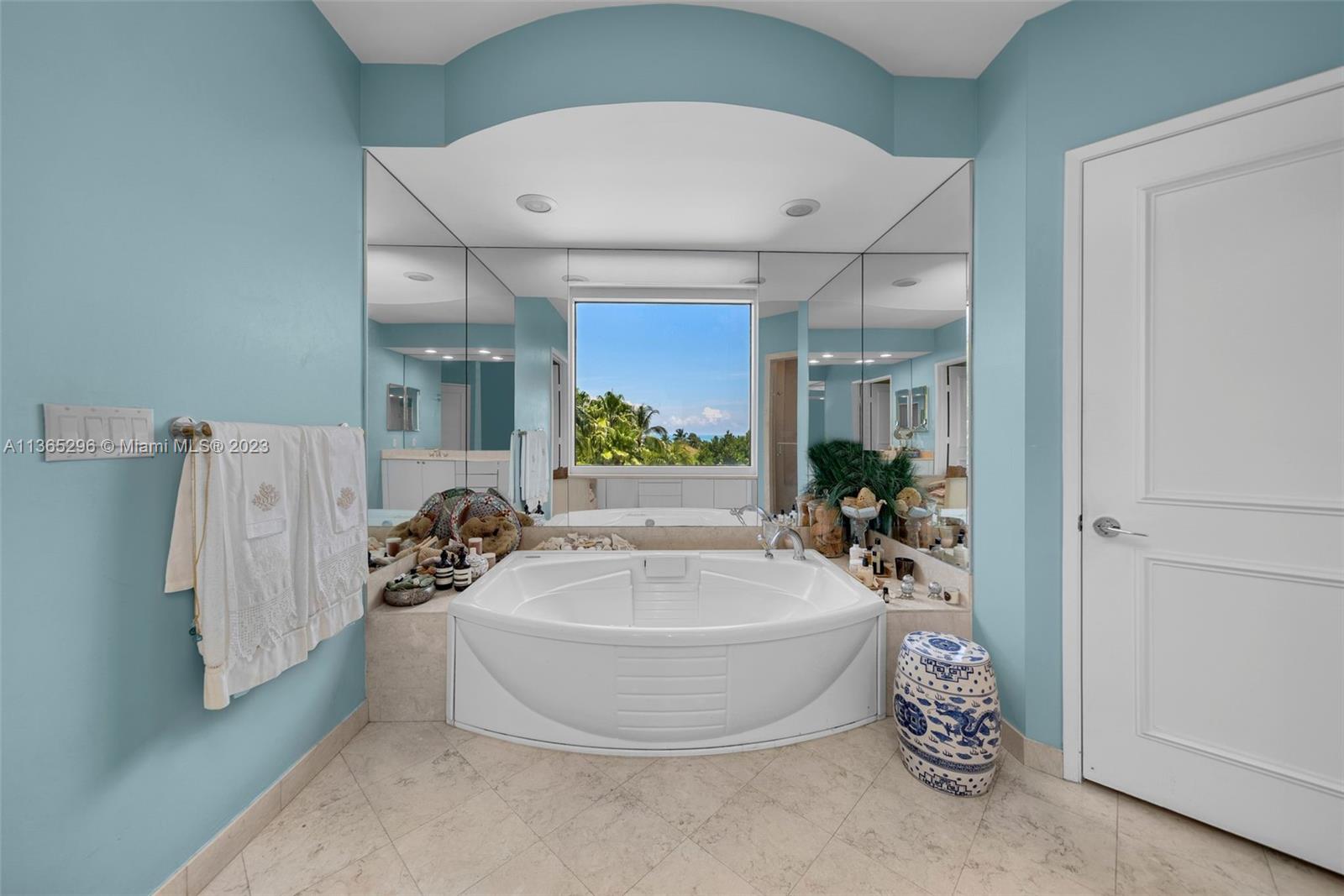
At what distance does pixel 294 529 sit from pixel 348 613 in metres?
0.38

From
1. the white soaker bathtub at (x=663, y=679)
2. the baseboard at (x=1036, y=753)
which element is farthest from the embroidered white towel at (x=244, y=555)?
the baseboard at (x=1036, y=753)

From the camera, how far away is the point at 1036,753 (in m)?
1.69

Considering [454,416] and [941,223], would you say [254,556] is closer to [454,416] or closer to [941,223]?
[454,416]

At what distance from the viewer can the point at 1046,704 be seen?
5.49 feet

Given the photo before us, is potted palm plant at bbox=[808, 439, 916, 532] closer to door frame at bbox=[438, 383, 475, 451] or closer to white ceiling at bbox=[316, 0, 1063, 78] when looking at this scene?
white ceiling at bbox=[316, 0, 1063, 78]

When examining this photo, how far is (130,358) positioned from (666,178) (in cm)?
170

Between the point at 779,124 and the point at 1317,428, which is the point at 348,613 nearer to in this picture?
the point at 779,124

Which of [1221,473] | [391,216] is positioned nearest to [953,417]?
[1221,473]

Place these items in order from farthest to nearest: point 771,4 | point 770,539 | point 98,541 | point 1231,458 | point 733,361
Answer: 1. point 733,361
2. point 770,539
3. point 771,4
4. point 1231,458
5. point 98,541

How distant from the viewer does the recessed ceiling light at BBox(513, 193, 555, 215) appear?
7.07 feet

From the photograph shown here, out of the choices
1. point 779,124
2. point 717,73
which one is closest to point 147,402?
point 717,73

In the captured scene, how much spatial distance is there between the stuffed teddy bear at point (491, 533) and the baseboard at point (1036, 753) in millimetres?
2091

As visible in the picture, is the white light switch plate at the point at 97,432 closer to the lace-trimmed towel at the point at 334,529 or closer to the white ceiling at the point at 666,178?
the lace-trimmed towel at the point at 334,529

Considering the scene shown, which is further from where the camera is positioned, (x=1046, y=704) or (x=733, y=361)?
(x=733, y=361)
